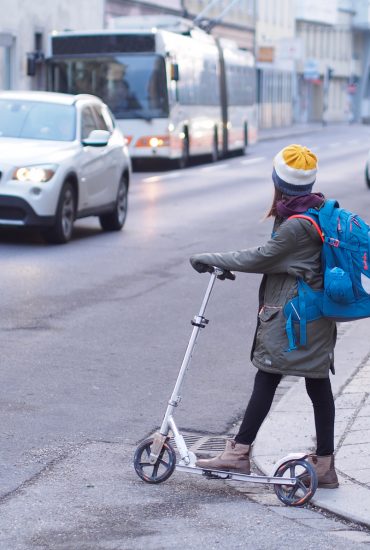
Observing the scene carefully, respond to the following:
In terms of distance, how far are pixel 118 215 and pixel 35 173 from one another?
270 centimetres

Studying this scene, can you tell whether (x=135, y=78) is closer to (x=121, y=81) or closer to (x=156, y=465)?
(x=121, y=81)

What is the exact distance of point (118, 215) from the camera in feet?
59.2

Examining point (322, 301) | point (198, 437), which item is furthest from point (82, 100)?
point (322, 301)

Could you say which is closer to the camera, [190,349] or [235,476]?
[235,476]

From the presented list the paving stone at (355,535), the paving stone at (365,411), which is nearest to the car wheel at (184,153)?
the paving stone at (365,411)

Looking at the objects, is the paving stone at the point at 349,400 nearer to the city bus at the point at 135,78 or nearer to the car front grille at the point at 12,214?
the car front grille at the point at 12,214

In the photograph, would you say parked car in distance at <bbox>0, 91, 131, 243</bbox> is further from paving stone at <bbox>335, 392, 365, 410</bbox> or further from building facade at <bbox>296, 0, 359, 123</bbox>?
building facade at <bbox>296, 0, 359, 123</bbox>

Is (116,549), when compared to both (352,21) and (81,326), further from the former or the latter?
(352,21)

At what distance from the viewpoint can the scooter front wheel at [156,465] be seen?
5.92m

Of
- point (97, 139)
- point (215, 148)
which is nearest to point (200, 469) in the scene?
point (97, 139)

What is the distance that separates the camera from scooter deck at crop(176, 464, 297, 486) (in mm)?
5703

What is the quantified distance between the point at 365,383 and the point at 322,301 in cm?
244

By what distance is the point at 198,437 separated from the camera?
23.0 feet

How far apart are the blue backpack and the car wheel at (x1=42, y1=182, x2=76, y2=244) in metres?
10.1
